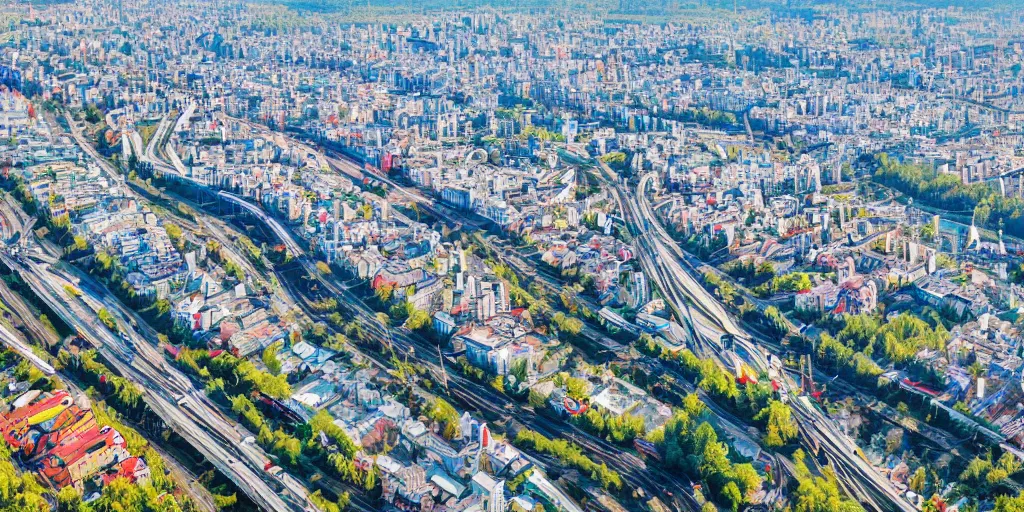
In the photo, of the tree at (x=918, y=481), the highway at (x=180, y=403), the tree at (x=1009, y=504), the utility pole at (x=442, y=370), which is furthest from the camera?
the utility pole at (x=442, y=370)

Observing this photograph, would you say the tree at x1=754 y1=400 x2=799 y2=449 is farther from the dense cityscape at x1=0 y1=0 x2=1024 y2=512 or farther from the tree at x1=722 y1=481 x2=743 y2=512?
the tree at x1=722 y1=481 x2=743 y2=512

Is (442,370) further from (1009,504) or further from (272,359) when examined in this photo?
(1009,504)

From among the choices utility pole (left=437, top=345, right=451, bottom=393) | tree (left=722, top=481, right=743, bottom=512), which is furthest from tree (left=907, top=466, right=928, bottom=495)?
utility pole (left=437, top=345, right=451, bottom=393)

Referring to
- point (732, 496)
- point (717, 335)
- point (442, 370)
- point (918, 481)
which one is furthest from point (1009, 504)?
point (442, 370)

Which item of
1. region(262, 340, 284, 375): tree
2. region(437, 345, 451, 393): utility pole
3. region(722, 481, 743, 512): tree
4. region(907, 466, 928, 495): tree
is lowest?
region(907, 466, 928, 495): tree

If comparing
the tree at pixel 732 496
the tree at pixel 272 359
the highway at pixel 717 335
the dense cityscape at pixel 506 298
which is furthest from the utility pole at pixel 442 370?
the tree at pixel 732 496

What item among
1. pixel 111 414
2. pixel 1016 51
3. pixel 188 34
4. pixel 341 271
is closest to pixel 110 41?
pixel 188 34

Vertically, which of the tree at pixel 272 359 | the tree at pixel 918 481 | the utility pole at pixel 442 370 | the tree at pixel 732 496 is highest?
the tree at pixel 272 359

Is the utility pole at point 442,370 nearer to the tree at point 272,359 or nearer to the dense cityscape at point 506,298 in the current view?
the dense cityscape at point 506,298

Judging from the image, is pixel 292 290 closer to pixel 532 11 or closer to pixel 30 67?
pixel 30 67
